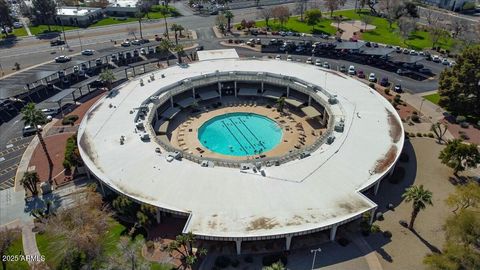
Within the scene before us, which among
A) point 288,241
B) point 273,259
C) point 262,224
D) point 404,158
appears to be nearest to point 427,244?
point 288,241

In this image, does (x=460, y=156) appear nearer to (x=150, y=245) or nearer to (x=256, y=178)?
(x=256, y=178)

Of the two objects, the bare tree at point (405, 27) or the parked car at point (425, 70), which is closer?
the parked car at point (425, 70)

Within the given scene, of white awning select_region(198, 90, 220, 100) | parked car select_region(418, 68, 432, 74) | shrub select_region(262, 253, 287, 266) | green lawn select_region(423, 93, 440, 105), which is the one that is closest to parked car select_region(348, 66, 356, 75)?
parked car select_region(418, 68, 432, 74)

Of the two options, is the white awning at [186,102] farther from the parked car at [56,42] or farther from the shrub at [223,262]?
the parked car at [56,42]

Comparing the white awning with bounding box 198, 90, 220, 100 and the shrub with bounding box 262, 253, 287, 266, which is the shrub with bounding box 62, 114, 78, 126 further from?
the shrub with bounding box 262, 253, 287, 266

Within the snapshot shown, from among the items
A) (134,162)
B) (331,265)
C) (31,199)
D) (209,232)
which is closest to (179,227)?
(209,232)

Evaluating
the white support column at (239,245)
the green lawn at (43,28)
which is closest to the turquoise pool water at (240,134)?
the white support column at (239,245)
